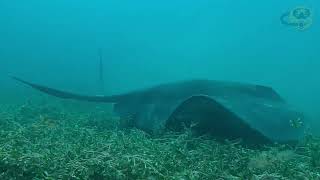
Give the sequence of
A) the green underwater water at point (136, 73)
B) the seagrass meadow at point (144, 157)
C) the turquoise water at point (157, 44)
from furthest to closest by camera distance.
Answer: the turquoise water at point (157, 44)
the green underwater water at point (136, 73)
the seagrass meadow at point (144, 157)

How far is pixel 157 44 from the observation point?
191 ft

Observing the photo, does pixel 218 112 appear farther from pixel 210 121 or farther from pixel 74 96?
pixel 74 96

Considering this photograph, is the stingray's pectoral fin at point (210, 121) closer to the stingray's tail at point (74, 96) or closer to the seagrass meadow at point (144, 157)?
the seagrass meadow at point (144, 157)

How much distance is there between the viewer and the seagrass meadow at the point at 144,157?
3781mm

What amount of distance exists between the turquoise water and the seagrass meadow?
33.9 feet

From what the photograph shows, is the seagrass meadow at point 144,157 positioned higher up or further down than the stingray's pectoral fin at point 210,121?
further down

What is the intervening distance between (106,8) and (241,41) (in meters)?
26.2

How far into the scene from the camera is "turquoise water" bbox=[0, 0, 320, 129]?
2714 cm

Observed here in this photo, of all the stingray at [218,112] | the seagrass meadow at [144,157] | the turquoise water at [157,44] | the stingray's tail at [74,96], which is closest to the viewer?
the seagrass meadow at [144,157]

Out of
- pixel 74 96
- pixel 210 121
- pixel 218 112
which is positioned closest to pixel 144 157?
pixel 218 112

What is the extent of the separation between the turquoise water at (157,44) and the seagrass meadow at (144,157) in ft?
33.9

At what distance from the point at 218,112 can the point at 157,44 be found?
53.1 metres

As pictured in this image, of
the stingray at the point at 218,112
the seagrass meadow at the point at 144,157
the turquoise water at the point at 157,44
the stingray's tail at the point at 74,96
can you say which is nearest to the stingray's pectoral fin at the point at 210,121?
the stingray at the point at 218,112

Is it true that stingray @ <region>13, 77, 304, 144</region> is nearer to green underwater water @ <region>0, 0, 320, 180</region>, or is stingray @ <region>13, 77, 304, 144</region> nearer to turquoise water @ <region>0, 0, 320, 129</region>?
green underwater water @ <region>0, 0, 320, 180</region>
